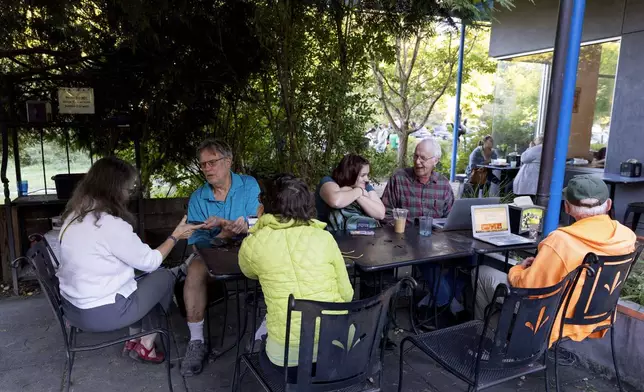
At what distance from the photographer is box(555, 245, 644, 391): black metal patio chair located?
6.19ft

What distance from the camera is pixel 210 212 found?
2.97 meters

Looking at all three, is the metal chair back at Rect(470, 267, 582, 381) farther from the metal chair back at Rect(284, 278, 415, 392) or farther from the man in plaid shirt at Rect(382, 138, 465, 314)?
the man in plaid shirt at Rect(382, 138, 465, 314)

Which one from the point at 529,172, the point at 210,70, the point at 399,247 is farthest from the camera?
the point at 529,172

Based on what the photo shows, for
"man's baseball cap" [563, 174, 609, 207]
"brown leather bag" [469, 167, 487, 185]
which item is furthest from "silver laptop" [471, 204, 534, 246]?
"brown leather bag" [469, 167, 487, 185]

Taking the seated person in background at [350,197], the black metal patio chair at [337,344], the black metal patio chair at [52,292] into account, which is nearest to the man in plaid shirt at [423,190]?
the seated person in background at [350,197]

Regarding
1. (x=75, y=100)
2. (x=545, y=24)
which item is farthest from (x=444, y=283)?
(x=545, y=24)

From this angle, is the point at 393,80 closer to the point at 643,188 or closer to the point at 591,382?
the point at 643,188

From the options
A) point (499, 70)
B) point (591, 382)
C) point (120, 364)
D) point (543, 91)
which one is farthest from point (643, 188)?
point (120, 364)

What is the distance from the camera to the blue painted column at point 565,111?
→ 2.72 meters

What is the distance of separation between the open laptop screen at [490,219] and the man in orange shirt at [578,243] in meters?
0.67

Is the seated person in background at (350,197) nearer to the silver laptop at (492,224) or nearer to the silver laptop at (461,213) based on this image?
the silver laptop at (461,213)

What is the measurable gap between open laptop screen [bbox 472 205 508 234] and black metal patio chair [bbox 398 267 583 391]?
936mm

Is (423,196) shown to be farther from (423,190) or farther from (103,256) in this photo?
(103,256)

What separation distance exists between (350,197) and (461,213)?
0.72 metres
